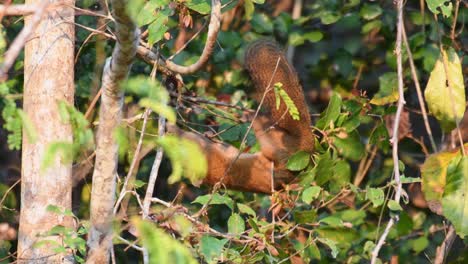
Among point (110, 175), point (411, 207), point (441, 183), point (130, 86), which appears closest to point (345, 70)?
point (411, 207)

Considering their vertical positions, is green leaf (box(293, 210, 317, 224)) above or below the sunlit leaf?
below

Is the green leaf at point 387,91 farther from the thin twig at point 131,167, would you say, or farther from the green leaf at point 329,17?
the thin twig at point 131,167

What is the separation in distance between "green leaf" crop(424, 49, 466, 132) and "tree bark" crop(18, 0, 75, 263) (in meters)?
1.50

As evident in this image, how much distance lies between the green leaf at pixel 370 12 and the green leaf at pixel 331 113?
1161 mm

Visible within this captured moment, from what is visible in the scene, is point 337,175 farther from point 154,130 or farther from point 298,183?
point 154,130

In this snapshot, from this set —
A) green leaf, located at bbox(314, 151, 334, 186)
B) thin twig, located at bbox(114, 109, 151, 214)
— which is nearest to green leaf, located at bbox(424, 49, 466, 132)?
green leaf, located at bbox(314, 151, 334, 186)

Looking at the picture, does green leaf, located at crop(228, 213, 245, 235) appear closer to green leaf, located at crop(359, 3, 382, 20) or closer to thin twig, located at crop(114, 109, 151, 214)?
thin twig, located at crop(114, 109, 151, 214)

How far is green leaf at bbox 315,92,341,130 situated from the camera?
13.4 feet

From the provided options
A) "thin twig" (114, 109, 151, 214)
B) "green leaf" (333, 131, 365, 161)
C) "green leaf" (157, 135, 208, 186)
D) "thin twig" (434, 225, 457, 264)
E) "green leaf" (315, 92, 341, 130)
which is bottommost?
"thin twig" (434, 225, 457, 264)

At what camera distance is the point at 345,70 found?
18.1 ft

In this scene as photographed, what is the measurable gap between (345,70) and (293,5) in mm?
936

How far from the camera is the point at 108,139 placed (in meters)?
2.90

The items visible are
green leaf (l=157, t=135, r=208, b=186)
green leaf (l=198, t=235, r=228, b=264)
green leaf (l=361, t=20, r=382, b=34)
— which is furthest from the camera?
green leaf (l=361, t=20, r=382, b=34)

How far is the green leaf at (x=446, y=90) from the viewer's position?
13.3 feet
